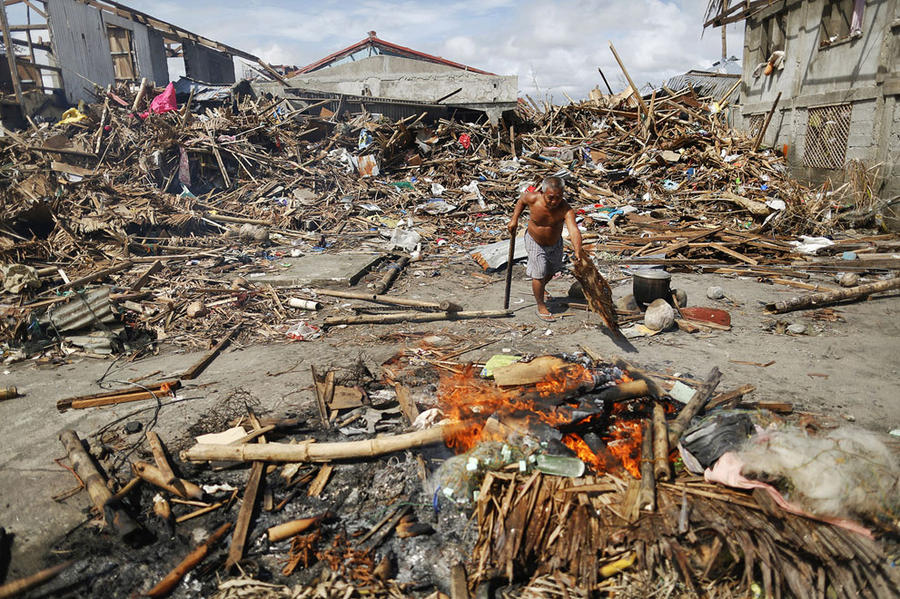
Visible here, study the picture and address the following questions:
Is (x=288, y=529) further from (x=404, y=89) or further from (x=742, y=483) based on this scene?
(x=404, y=89)

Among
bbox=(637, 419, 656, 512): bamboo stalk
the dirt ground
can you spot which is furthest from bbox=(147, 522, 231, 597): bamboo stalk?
bbox=(637, 419, 656, 512): bamboo stalk

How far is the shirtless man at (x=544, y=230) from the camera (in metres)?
6.25

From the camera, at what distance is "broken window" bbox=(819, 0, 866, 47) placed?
11.5 meters

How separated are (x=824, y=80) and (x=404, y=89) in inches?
557

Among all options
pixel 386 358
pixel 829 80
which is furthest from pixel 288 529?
pixel 829 80

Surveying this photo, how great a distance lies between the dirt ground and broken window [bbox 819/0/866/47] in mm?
8516

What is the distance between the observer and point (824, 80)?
12844 millimetres

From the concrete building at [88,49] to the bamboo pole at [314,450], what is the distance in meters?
17.6

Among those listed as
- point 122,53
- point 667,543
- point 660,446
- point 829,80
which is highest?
point 122,53

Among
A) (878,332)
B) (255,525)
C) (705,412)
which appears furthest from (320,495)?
(878,332)

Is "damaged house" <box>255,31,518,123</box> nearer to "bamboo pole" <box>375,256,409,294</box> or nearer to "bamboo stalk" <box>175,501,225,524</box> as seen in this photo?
"bamboo pole" <box>375,256,409,294</box>

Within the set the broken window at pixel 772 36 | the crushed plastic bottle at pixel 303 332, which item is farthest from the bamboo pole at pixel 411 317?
the broken window at pixel 772 36

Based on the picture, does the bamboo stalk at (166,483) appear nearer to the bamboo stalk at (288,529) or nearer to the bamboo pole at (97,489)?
the bamboo pole at (97,489)

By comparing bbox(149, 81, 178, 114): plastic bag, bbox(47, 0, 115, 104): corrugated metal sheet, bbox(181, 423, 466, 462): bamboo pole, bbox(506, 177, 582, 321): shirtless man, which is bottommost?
bbox(181, 423, 466, 462): bamboo pole
